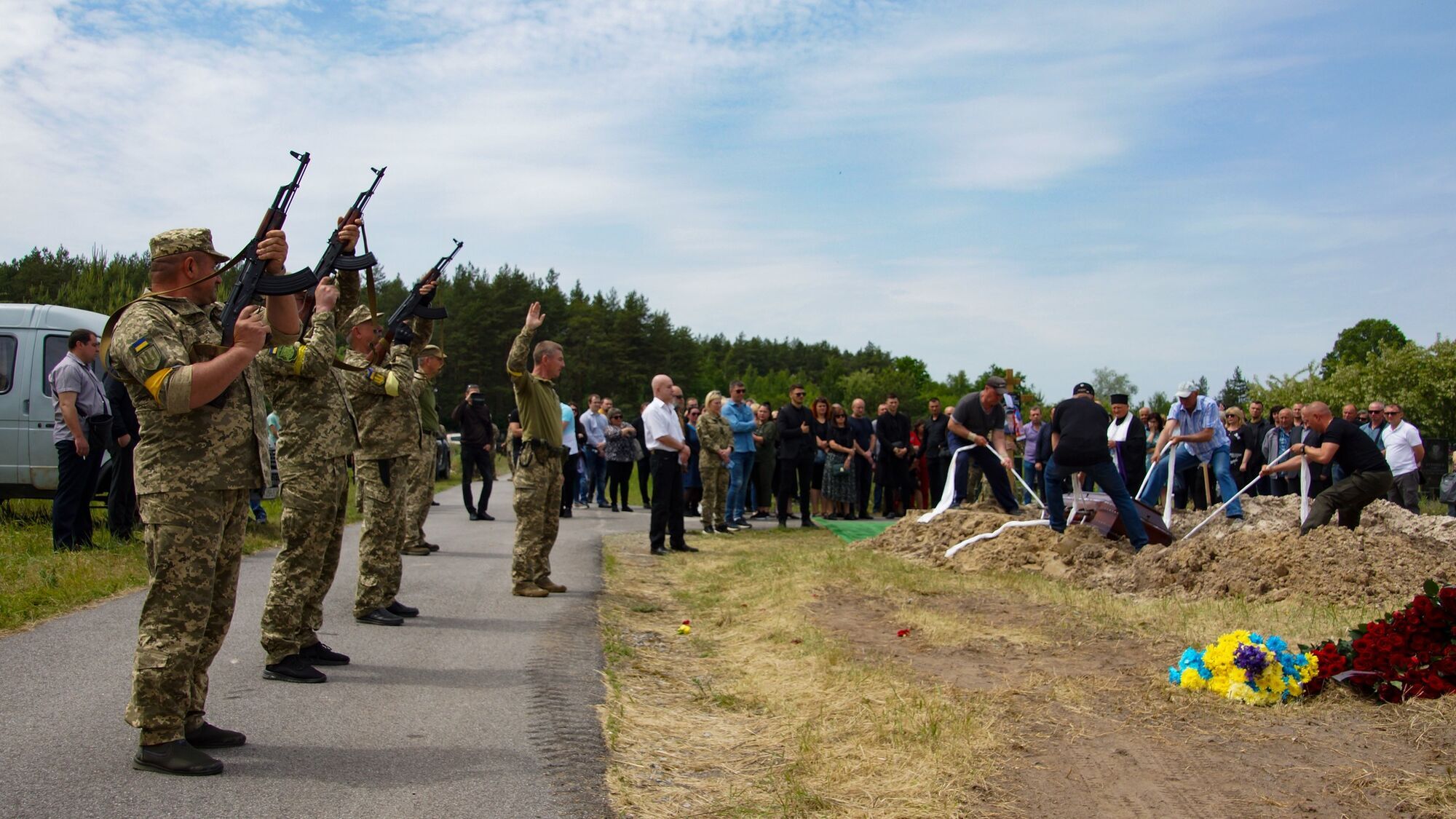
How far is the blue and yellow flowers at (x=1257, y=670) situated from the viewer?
5.71 metres

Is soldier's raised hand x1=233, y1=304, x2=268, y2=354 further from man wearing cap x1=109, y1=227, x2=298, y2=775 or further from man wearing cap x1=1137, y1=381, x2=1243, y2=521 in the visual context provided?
man wearing cap x1=1137, y1=381, x2=1243, y2=521

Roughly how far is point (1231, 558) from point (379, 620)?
23.7 feet

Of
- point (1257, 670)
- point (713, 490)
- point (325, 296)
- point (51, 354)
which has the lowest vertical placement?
point (1257, 670)

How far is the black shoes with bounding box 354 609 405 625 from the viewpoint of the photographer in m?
7.66

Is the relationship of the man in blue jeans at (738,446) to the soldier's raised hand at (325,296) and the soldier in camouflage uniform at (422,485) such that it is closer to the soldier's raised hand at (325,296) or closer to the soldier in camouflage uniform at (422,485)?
the soldier in camouflage uniform at (422,485)

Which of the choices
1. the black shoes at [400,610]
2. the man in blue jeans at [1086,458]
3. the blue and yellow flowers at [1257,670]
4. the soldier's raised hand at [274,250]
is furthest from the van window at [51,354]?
the blue and yellow flowers at [1257,670]

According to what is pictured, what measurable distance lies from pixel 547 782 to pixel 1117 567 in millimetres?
7619

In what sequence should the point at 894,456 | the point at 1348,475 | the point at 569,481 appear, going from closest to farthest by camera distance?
the point at 1348,475 < the point at 569,481 < the point at 894,456

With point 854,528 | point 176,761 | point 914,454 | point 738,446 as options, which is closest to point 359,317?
point 176,761

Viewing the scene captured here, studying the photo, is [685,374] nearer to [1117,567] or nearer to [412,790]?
[1117,567]

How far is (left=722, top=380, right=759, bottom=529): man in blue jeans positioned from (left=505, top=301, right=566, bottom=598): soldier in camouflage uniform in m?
7.86

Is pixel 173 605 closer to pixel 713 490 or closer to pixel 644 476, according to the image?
pixel 713 490

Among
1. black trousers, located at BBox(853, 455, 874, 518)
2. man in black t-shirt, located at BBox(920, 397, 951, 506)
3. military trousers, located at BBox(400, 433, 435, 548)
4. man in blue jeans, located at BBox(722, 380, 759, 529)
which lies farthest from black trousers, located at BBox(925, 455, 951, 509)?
military trousers, located at BBox(400, 433, 435, 548)

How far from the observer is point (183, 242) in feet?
14.5
